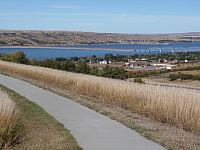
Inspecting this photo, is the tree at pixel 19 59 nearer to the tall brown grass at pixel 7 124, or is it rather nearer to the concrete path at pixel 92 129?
the concrete path at pixel 92 129

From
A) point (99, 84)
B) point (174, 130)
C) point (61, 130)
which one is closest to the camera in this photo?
point (61, 130)

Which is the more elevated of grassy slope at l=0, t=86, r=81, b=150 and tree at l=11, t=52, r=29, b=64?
grassy slope at l=0, t=86, r=81, b=150

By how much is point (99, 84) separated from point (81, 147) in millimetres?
11916

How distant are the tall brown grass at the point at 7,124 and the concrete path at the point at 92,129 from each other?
1.49 m

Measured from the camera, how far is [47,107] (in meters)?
18.2

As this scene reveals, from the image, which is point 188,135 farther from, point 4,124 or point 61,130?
point 4,124

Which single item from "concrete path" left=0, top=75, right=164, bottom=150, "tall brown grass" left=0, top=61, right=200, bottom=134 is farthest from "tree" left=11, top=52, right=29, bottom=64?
"concrete path" left=0, top=75, right=164, bottom=150

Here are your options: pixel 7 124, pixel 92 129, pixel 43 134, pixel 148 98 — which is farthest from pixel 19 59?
pixel 7 124

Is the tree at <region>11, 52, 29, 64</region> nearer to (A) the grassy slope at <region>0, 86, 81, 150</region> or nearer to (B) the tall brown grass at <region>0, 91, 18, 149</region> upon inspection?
(A) the grassy slope at <region>0, 86, 81, 150</region>

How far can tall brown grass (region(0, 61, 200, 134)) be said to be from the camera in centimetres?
1412

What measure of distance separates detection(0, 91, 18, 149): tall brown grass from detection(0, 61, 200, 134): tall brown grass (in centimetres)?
499

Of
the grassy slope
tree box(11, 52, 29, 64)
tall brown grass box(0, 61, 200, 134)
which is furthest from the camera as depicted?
tree box(11, 52, 29, 64)

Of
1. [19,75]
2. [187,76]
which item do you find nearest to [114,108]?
[19,75]

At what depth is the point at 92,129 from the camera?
13.1 m
